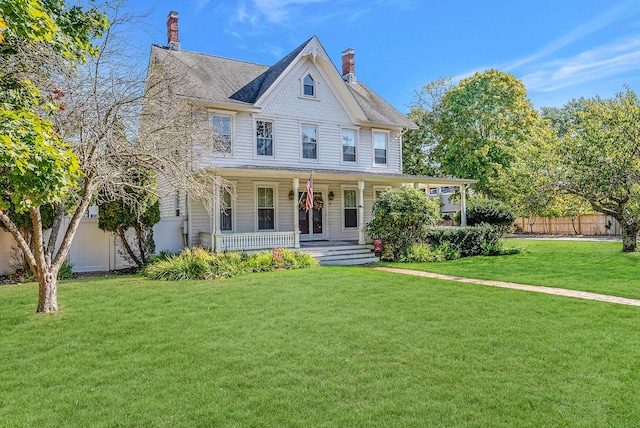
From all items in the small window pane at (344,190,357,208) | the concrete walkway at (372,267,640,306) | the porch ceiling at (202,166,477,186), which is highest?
the porch ceiling at (202,166,477,186)

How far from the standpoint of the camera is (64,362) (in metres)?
4.78

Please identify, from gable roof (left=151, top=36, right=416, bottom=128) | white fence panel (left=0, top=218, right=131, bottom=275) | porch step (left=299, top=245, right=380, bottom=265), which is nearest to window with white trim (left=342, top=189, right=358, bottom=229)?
porch step (left=299, top=245, right=380, bottom=265)

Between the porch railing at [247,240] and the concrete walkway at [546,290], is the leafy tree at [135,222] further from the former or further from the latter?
the concrete walkway at [546,290]

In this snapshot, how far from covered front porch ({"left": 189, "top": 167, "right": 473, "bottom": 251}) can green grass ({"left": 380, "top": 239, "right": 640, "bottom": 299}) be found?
3866 millimetres

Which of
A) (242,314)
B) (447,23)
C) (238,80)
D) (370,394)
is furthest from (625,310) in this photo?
(238,80)

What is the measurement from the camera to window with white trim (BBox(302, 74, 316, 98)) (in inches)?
656

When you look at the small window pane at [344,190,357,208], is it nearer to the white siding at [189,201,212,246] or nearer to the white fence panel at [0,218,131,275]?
the white siding at [189,201,212,246]

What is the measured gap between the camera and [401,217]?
14.5m

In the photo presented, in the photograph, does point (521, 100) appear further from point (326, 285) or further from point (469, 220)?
point (326, 285)

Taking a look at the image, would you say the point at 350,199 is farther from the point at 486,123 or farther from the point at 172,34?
the point at 486,123

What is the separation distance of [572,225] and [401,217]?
1943 cm

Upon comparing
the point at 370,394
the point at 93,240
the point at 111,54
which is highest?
the point at 111,54

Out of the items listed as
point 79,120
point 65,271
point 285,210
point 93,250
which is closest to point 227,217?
point 285,210

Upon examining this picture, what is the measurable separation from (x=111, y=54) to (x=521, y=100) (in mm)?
27435
